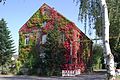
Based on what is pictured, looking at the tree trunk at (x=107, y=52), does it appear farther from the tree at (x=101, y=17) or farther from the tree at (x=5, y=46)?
the tree at (x=5, y=46)

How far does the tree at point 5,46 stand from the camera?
185ft

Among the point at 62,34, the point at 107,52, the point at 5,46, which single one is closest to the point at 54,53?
the point at 62,34

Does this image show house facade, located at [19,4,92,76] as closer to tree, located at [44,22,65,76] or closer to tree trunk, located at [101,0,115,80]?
tree, located at [44,22,65,76]

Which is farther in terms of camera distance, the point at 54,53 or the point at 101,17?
the point at 54,53

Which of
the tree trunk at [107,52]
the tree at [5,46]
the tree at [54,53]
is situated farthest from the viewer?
the tree at [5,46]

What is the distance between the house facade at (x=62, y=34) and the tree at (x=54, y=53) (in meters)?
1.70

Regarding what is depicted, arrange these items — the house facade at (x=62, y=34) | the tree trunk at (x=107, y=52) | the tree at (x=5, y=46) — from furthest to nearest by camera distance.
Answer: the tree at (x=5, y=46)
the house facade at (x=62, y=34)
the tree trunk at (x=107, y=52)

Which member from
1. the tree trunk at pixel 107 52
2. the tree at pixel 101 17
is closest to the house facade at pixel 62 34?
the tree at pixel 101 17

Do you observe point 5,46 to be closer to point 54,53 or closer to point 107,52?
point 54,53

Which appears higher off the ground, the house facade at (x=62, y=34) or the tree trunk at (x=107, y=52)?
the house facade at (x=62, y=34)

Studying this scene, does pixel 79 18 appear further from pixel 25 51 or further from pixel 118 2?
pixel 25 51

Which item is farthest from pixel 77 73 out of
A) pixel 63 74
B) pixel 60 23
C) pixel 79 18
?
pixel 79 18

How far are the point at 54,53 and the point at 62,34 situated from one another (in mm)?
5096

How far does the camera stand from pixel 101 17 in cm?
1703
